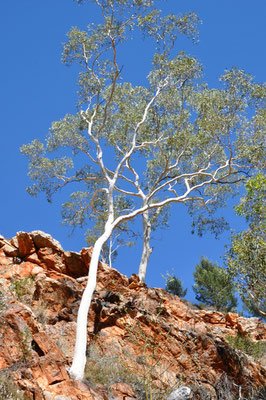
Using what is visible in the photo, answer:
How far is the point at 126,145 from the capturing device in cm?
2380

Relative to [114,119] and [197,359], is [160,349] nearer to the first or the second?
[197,359]

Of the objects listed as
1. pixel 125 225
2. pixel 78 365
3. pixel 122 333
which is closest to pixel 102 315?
pixel 122 333

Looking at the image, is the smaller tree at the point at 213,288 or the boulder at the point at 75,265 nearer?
the boulder at the point at 75,265

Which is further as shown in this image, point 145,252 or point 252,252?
point 145,252

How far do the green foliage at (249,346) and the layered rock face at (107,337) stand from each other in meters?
0.24

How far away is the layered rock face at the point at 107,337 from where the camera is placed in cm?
915

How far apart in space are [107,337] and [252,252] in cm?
529

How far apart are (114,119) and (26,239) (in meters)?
10.3

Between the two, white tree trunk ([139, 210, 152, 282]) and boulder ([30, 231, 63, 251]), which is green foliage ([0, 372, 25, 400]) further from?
white tree trunk ([139, 210, 152, 282])

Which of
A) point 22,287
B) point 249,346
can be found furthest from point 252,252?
point 22,287

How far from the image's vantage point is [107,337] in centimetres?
1248

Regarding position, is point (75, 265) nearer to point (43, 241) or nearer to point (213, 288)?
point (43, 241)

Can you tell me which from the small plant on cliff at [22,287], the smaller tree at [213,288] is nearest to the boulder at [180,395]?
the small plant on cliff at [22,287]

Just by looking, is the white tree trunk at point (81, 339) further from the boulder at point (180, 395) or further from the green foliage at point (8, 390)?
the boulder at point (180, 395)
